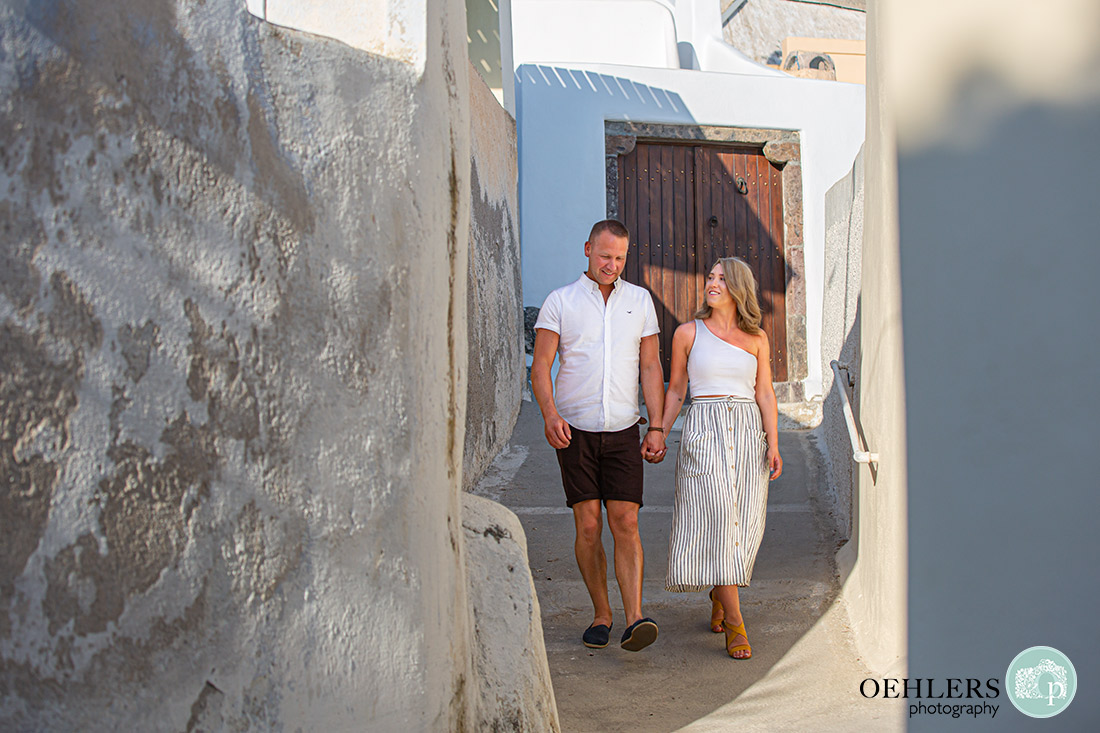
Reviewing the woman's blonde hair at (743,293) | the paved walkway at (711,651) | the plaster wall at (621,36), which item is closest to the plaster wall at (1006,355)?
the paved walkway at (711,651)

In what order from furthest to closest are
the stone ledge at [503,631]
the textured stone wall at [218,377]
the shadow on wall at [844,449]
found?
the shadow on wall at [844,449], the stone ledge at [503,631], the textured stone wall at [218,377]

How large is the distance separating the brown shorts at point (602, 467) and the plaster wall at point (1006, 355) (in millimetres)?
1018

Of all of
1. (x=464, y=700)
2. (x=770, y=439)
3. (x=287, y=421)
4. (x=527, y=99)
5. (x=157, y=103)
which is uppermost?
(x=527, y=99)

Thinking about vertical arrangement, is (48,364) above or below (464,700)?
above

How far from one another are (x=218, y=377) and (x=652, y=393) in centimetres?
220

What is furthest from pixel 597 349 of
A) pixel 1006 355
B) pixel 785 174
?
pixel 785 174

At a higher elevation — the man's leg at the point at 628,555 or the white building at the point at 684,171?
the white building at the point at 684,171

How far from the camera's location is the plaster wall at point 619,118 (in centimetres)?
834

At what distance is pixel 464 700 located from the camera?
2.03m

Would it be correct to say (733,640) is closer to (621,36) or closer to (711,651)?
(711,651)

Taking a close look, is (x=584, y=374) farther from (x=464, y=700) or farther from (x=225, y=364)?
(x=225, y=364)

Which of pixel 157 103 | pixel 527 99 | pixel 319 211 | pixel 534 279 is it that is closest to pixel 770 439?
pixel 319 211

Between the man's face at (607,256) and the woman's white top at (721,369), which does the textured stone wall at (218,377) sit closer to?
the man's face at (607,256)

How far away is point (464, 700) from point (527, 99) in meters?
7.11
